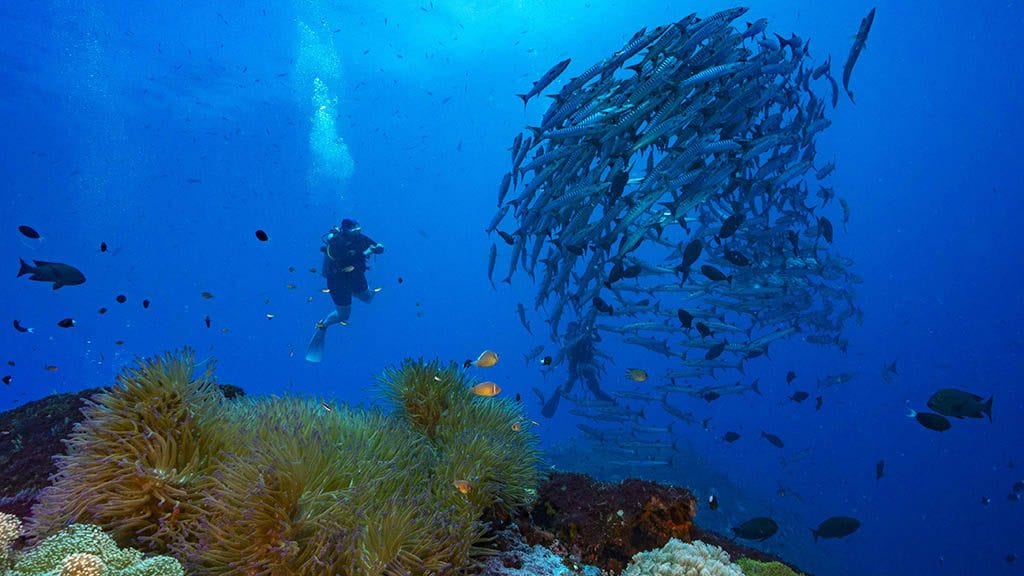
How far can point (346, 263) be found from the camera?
1288cm

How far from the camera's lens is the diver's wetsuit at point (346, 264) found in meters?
12.5

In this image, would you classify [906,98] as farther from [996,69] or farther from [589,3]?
[589,3]

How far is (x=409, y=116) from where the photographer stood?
60188mm

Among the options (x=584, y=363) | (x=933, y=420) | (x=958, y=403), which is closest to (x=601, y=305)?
(x=584, y=363)

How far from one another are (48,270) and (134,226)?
87.1 meters

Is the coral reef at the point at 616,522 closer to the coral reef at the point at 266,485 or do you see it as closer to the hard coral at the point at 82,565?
the coral reef at the point at 266,485

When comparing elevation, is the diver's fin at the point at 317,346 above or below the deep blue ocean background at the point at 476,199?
below

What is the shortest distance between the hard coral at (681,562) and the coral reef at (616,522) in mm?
170

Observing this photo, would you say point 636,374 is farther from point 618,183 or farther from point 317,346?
point 317,346

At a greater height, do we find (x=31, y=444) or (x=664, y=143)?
(x=664, y=143)

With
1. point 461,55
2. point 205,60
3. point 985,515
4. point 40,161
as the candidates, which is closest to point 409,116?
point 461,55

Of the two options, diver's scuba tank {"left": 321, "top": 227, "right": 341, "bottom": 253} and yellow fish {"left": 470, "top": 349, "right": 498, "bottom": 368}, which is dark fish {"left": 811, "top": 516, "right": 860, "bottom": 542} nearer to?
yellow fish {"left": 470, "top": 349, "right": 498, "bottom": 368}

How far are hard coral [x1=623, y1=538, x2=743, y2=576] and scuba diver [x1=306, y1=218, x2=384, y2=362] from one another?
28.2ft

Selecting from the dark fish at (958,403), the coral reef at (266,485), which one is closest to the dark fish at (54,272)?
the coral reef at (266,485)
